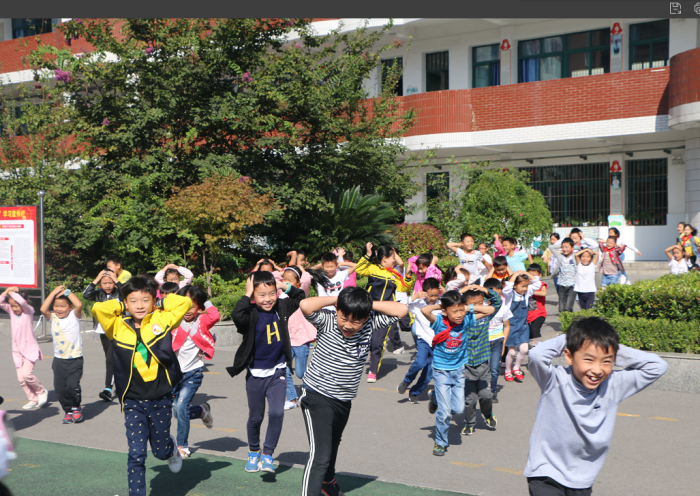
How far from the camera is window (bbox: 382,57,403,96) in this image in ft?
67.1

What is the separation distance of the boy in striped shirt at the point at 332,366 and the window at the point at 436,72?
19.9 meters

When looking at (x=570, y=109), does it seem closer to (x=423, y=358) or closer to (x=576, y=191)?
(x=576, y=191)

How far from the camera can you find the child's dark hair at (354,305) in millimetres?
4617

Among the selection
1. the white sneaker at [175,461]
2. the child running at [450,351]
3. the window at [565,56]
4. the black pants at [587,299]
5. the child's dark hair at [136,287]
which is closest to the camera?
the child's dark hair at [136,287]

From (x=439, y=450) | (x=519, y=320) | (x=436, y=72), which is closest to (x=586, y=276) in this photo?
(x=519, y=320)

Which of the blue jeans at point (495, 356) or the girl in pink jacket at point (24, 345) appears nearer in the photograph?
the girl in pink jacket at point (24, 345)

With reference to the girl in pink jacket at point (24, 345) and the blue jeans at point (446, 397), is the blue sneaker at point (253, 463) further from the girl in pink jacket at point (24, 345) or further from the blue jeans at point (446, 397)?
the girl in pink jacket at point (24, 345)

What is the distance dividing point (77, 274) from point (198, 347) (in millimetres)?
13101

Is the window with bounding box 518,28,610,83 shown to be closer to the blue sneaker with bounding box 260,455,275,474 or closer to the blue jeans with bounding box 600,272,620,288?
the blue jeans with bounding box 600,272,620,288

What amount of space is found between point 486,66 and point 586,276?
490 inches

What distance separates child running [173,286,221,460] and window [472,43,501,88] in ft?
59.9

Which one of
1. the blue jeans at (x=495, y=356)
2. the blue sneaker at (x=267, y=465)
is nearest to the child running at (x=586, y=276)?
the blue jeans at (x=495, y=356)

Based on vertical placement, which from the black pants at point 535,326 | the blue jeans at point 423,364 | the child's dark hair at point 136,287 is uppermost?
the child's dark hair at point 136,287

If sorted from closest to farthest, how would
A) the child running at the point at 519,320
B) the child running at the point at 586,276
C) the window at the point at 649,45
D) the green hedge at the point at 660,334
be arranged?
the green hedge at the point at 660,334 → the child running at the point at 519,320 → the child running at the point at 586,276 → the window at the point at 649,45
